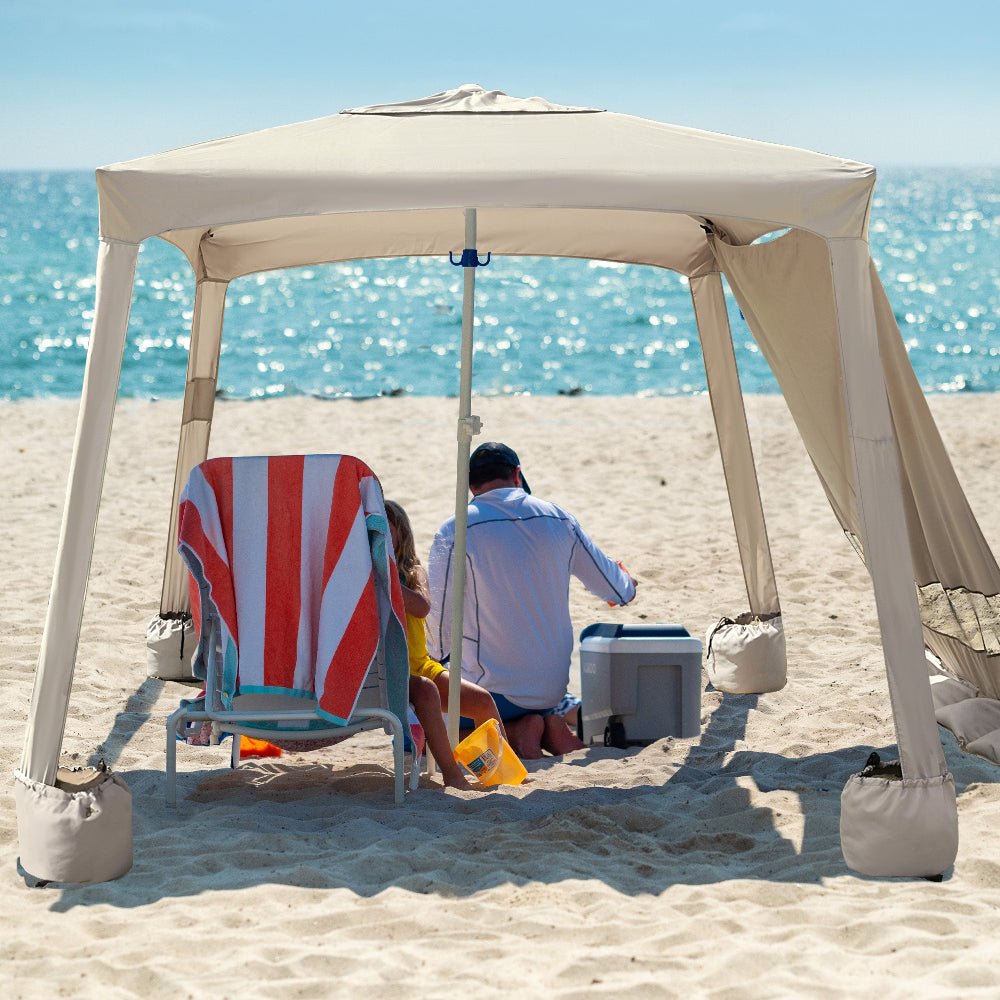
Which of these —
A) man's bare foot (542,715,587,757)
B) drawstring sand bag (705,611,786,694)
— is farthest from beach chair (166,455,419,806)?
drawstring sand bag (705,611,786,694)

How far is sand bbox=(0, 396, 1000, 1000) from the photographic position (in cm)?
265

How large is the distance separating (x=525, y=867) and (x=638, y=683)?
1.35 m

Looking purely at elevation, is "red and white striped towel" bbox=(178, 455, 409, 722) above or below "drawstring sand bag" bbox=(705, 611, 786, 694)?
above

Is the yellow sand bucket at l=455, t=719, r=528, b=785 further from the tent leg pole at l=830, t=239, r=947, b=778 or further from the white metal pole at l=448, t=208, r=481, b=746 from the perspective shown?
the tent leg pole at l=830, t=239, r=947, b=778

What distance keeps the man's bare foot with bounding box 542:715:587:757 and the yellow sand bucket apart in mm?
400

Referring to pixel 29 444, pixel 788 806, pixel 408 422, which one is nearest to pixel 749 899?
pixel 788 806

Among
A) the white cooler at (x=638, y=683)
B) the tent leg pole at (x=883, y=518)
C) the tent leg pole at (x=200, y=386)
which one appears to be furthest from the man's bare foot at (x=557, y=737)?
the tent leg pole at (x=200, y=386)

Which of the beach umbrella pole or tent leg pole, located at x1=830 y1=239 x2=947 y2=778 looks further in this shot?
the beach umbrella pole

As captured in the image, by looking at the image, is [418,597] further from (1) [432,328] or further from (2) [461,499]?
(1) [432,328]

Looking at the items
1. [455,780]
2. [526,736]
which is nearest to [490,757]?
[455,780]

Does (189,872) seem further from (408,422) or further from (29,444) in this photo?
(408,422)

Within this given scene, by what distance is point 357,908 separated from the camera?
2963 millimetres

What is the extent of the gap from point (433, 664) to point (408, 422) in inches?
383

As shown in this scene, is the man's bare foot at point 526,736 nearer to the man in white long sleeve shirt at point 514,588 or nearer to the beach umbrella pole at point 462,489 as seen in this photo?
the man in white long sleeve shirt at point 514,588
